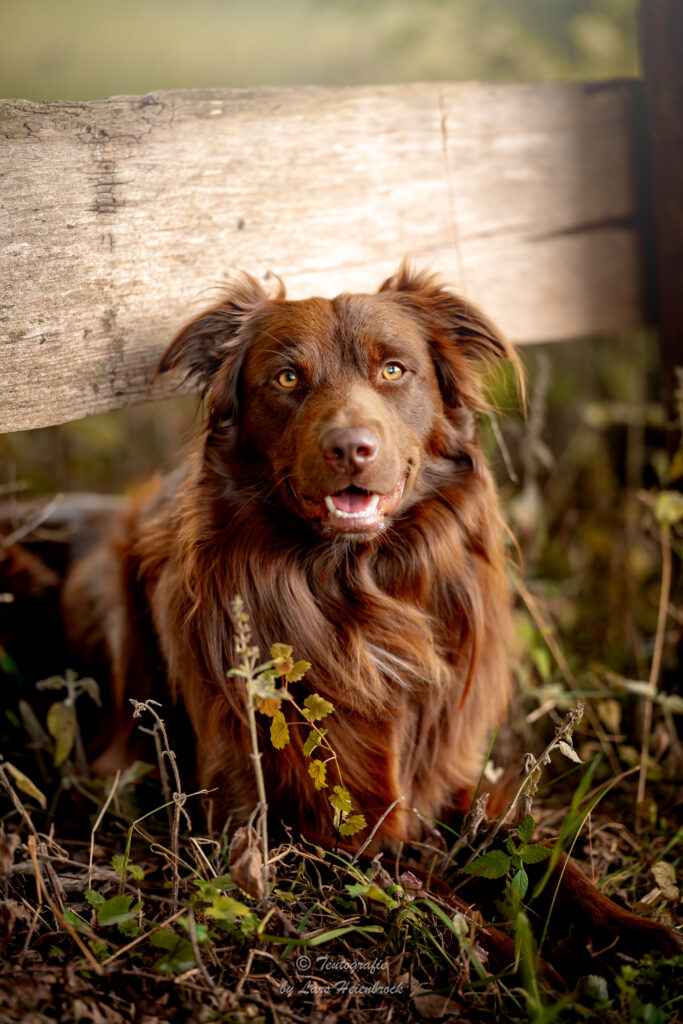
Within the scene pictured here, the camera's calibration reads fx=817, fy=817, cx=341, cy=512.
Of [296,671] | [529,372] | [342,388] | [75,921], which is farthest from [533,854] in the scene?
[529,372]

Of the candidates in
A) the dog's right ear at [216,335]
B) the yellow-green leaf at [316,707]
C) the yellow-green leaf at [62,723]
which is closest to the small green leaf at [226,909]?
the yellow-green leaf at [316,707]

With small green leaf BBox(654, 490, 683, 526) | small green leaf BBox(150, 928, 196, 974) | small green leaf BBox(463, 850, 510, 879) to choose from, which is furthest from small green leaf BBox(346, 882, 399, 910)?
small green leaf BBox(654, 490, 683, 526)

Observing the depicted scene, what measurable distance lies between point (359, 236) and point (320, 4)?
8.42 ft

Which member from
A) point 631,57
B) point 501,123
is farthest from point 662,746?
point 631,57

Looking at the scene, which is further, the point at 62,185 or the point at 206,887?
the point at 62,185

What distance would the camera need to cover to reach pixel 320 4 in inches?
181

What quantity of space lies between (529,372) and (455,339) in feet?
3.12

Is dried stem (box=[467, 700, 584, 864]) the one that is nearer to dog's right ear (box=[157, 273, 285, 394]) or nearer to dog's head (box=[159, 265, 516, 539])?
dog's head (box=[159, 265, 516, 539])

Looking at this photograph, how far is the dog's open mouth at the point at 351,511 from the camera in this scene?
2.19m

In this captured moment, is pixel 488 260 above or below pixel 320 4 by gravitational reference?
below

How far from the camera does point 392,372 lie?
2408 millimetres

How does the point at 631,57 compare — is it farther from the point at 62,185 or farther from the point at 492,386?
the point at 62,185

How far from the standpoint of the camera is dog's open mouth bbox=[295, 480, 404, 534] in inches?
86.2

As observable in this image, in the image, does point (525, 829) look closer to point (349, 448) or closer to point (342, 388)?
point (349, 448)
